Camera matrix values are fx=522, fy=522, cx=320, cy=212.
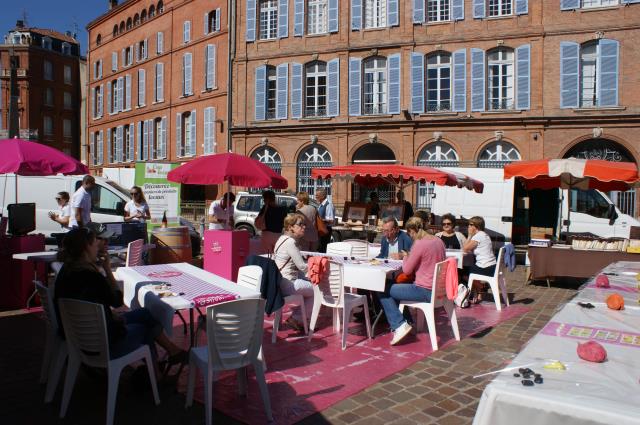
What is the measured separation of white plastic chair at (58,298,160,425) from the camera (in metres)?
3.59

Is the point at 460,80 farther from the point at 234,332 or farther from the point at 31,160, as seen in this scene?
the point at 234,332

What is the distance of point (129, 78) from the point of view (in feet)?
110

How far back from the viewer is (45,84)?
161ft

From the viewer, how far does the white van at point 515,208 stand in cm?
1398

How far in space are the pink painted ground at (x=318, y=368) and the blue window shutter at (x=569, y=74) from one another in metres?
15.1

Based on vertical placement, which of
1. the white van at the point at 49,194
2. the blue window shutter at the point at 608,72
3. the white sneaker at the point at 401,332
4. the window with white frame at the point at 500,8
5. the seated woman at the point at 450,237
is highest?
the window with white frame at the point at 500,8

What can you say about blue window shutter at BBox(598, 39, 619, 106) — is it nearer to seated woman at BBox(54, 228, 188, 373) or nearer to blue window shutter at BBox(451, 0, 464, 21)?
blue window shutter at BBox(451, 0, 464, 21)

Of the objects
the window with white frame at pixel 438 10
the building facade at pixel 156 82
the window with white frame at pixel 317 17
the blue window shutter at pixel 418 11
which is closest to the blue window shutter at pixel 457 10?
the window with white frame at pixel 438 10

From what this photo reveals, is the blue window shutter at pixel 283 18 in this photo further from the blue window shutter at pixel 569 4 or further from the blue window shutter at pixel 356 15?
the blue window shutter at pixel 569 4

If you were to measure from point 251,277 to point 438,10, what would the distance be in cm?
1917

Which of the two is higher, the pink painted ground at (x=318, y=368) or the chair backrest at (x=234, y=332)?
the chair backrest at (x=234, y=332)

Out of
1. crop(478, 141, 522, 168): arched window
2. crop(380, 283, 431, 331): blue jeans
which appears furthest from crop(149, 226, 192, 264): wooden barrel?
crop(478, 141, 522, 168): arched window

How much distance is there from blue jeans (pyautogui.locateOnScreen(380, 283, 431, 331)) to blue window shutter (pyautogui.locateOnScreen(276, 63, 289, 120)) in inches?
739

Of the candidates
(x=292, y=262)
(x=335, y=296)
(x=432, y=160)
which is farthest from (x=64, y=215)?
(x=432, y=160)
